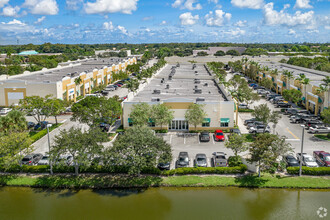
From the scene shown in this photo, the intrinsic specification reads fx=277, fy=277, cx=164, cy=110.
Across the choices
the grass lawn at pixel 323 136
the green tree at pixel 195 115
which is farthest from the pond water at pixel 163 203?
the grass lawn at pixel 323 136

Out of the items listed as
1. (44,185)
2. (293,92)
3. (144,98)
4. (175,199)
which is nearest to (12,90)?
(144,98)

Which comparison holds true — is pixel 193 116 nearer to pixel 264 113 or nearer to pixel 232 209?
pixel 264 113

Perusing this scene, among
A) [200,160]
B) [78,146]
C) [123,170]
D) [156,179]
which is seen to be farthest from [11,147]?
[200,160]

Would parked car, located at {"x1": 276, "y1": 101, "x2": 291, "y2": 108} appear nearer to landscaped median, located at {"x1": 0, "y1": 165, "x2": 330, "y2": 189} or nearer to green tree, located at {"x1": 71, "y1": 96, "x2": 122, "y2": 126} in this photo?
landscaped median, located at {"x1": 0, "y1": 165, "x2": 330, "y2": 189}

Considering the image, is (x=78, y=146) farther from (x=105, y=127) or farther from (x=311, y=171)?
(x=311, y=171)

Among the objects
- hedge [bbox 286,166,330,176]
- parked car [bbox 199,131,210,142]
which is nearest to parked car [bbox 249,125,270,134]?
parked car [bbox 199,131,210,142]

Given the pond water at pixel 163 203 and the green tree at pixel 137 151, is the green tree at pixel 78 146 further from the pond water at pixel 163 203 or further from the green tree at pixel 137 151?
the pond water at pixel 163 203
